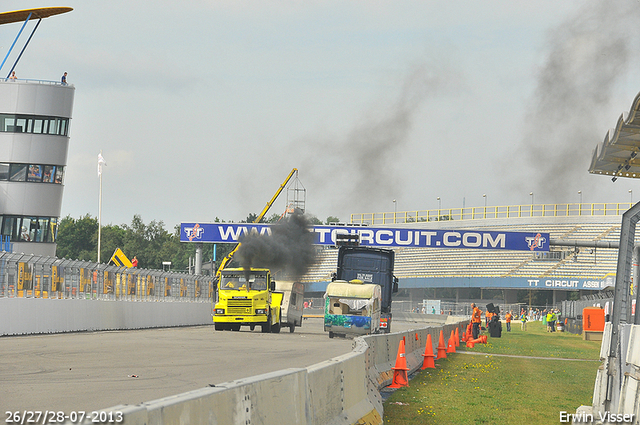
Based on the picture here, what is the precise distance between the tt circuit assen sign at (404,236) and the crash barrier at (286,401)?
156 ft

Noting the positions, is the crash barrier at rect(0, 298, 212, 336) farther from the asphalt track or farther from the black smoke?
the black smoke

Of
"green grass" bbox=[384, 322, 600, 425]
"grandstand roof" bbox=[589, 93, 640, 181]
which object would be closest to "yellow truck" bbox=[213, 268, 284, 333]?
"green grass" bbox=[384, 322, 600, 425]

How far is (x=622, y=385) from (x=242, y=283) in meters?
26.3

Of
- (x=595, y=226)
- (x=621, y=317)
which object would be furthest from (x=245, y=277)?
(x=595, y=226)

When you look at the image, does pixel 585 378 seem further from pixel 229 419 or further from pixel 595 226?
pixel 595 226

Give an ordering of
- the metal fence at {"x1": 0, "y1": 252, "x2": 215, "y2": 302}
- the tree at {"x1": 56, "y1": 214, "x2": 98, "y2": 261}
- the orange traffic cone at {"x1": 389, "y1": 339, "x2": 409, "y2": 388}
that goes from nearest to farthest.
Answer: the orange traffic cone at {"x1": 389, "y1": 339, "x2": 409, "y2": 388} → the metal fence at {"x1": 0, "y1": 252, "x2": 215, "y2": 302} → the tree at {"x1": 56, "y1": 214, "x2": 98, "y2": 261}

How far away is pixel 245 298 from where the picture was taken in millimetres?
34531

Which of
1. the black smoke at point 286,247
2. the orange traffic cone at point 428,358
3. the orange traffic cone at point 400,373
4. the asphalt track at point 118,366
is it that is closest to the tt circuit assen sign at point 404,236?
the black smoke at point 286,247

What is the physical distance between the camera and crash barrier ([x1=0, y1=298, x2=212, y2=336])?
25.9 metres

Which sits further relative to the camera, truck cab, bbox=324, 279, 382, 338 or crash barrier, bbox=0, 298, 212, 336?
truck cab, bbox=324, 279, 382, 338

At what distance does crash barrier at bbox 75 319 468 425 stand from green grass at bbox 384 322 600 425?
Answer: 838mm

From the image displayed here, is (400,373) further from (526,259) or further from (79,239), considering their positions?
(79,239)

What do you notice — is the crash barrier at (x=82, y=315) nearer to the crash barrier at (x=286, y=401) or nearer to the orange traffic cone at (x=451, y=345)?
the orange traffic cone at (x=451, y=345)

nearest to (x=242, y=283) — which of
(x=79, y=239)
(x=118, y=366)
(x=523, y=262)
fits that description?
(x=118, y=366)
